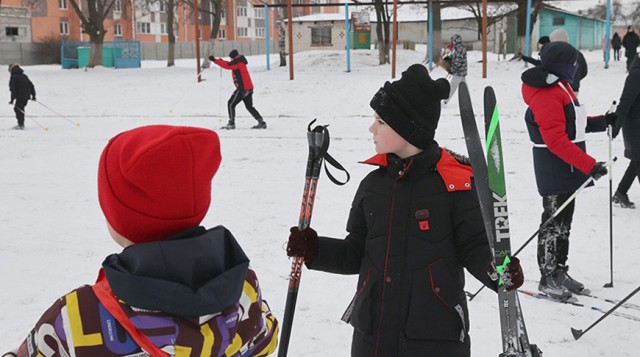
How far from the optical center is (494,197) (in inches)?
88.4

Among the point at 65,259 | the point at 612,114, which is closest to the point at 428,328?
the point at 612,114

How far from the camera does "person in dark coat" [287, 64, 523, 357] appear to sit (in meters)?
2.27

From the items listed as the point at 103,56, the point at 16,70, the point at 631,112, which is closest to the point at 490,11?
the point at 103,56

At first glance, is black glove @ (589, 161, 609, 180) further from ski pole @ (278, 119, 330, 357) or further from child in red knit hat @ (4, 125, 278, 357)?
child in red knit hat @ (4, 125, 278, 357)

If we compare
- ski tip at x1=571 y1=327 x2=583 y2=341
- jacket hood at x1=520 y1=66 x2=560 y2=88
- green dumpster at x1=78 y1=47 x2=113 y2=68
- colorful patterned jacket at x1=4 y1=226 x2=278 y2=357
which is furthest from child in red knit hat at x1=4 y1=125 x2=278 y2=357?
green dumpster at x1=78 y1=47 x2=113 y2=68

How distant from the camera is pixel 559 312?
14.6 feet

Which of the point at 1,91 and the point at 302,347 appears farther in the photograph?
the point at 1,91

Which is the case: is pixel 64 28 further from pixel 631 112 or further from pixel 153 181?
pixel 153 181

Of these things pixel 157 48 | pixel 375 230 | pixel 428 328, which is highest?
pixel 157 48

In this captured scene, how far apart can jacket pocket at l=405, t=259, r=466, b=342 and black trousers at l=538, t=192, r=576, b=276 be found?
258cm

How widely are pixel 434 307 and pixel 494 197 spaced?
421 millimetres

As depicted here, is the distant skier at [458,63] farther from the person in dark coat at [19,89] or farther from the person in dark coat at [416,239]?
the person in dark coat at [416,239]

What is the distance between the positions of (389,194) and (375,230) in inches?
5.4

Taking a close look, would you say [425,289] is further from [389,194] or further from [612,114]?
[612,114]
